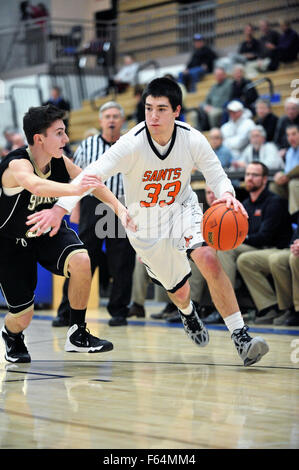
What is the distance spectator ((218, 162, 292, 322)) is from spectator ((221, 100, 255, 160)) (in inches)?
120

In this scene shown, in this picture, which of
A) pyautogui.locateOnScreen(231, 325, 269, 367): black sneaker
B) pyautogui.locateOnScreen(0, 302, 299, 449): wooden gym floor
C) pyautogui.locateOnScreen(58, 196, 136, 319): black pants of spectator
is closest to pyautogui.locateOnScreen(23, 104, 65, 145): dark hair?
pyautogui.locateOnScreen(0, 302, 299, 449): wooden gym floor

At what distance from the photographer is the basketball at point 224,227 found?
4723 mm

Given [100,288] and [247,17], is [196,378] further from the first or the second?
[247,17]

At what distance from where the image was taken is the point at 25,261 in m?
5.12

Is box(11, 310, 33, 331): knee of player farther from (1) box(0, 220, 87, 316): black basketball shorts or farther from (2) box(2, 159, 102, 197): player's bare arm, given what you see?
(2) box(2, 159, 102, 197): player's bare arm

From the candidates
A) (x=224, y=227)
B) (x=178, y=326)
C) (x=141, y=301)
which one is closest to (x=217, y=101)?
(x=141, y=301)

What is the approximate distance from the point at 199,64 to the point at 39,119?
1209 cm

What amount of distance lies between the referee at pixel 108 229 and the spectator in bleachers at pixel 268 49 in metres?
7.39

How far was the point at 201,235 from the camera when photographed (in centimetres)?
520

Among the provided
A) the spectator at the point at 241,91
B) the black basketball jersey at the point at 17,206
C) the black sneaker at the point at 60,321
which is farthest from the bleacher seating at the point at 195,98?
the black basketball jersey at the point at 17,206

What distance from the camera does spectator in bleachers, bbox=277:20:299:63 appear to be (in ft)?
46.0

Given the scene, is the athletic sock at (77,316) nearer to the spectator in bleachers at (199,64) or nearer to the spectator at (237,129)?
the spectator at (237,129)

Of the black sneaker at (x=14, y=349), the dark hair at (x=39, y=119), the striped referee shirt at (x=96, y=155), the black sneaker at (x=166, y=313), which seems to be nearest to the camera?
the dark hair at (x=39, y=119)
